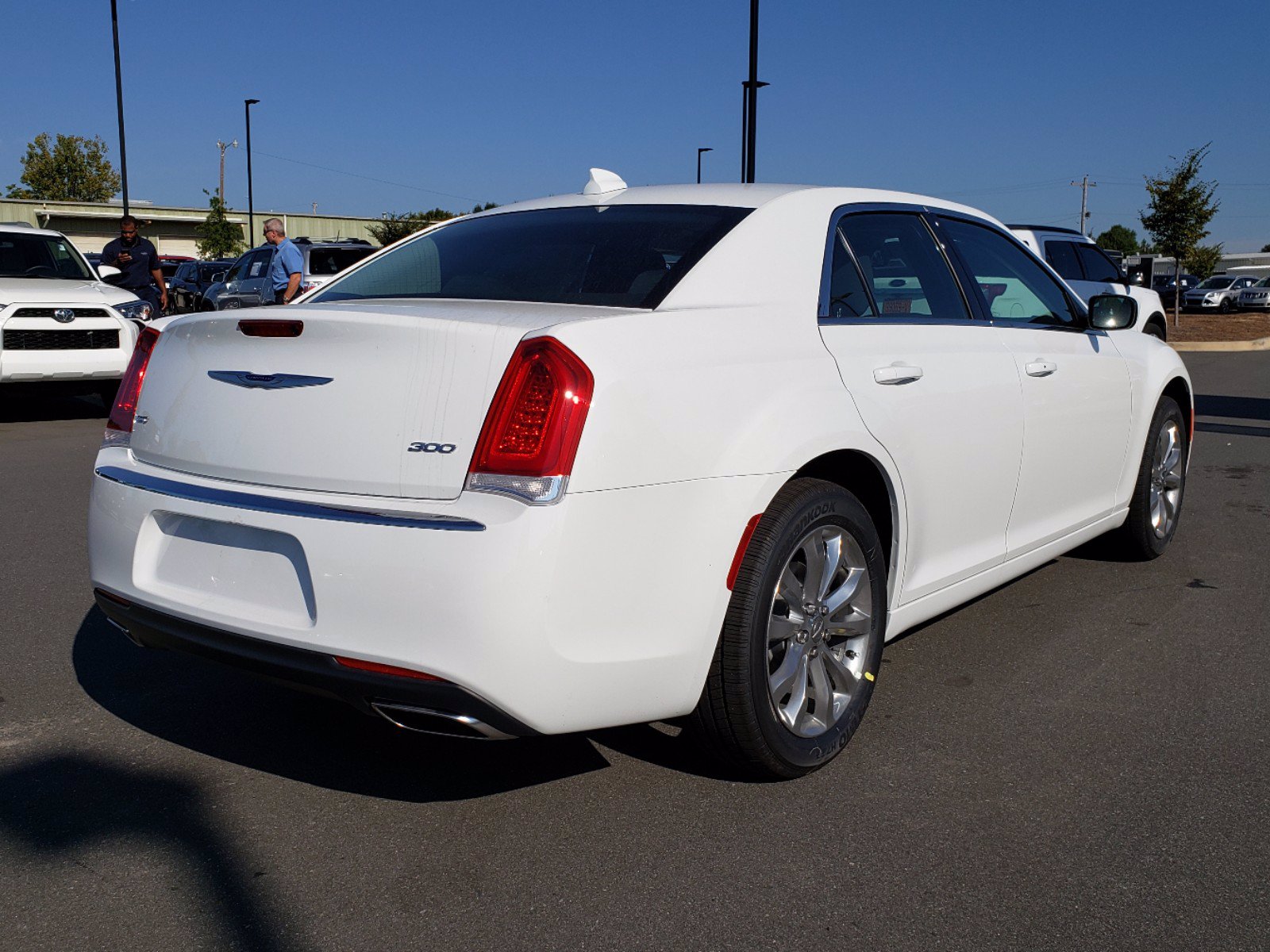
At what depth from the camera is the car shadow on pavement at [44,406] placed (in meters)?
10.8

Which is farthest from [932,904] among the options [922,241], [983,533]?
[922,241]

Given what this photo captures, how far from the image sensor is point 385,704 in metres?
2.63

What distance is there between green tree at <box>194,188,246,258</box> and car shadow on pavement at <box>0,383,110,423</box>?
4062 centimetres

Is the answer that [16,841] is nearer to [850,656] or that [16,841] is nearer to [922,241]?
[850,656]

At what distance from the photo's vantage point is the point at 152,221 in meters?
63.4

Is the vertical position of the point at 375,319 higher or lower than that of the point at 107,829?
higher

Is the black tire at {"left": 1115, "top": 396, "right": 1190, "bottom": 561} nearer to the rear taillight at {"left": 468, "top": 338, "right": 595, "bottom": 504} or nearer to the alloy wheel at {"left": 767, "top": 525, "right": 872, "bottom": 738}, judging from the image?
the alloy wheel at {"left": 767, "top": 525, "right": 872, "bottom": 738}

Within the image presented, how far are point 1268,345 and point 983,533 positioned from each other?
1046 inches

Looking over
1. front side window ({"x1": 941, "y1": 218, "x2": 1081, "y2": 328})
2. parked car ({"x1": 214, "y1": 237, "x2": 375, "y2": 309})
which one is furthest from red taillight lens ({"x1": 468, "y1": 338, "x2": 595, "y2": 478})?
parked car ({"x1": 214, "y1": 237, "x2": 375, "y2": 309})

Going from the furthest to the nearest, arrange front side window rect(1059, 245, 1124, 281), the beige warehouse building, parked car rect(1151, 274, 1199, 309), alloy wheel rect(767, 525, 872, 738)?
1. the beige warehouse building
2. parked car rect(1151, 274, 1199, 309)
3. front side window rect(1059, 245, 1124, 281)
4. alloy wheel rect(767, 525, 872, 738)

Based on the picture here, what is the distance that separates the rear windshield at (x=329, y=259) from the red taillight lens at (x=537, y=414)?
545 inches

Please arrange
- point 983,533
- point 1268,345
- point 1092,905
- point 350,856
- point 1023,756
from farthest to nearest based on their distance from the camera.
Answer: point 1268,345 → point 983,533 → point 1023,756 → point 350,856 → point 1092,905

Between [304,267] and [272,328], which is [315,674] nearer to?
[272,328]

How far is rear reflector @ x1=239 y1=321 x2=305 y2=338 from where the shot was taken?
2891 mm
